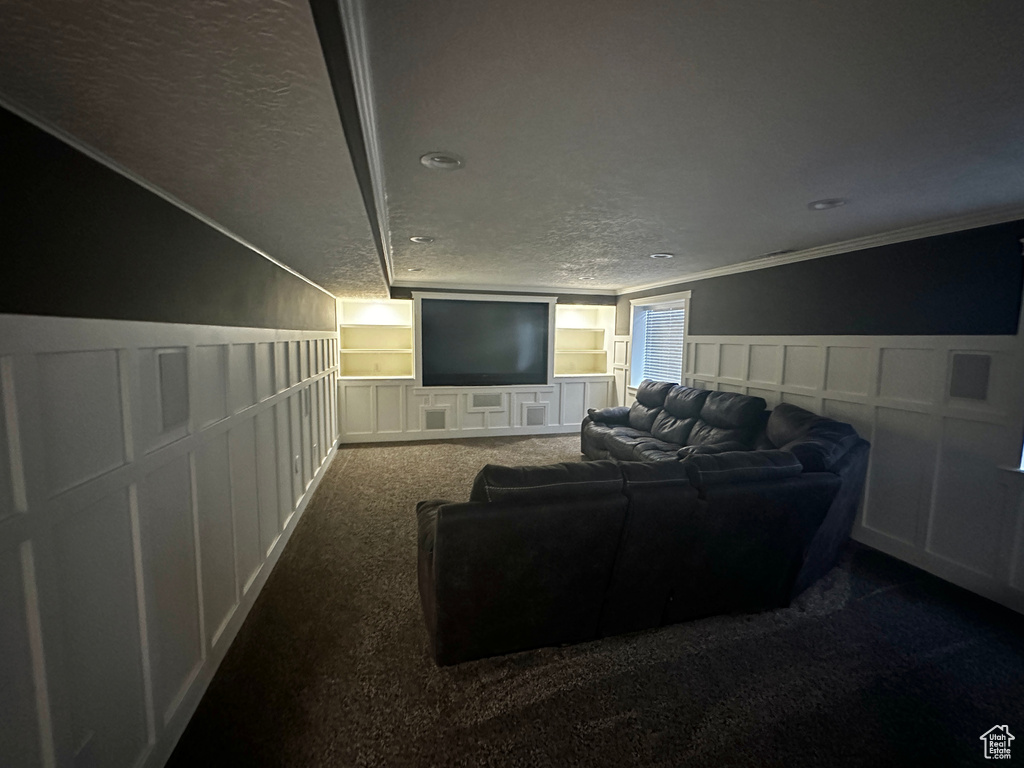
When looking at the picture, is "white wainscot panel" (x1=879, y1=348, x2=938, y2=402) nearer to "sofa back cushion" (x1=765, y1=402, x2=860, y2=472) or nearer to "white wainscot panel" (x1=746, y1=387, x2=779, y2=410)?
"sofa back cushion" (x1=765, y1=402, x2=860, y2=472)

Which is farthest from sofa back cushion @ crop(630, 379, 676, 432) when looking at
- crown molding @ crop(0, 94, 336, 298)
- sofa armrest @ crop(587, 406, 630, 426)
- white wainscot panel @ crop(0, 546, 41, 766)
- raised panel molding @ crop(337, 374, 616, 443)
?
white wainscot panel @ crop(0, 546, 41, 766)

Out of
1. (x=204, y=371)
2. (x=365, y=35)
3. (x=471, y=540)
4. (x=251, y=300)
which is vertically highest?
(x=365, y=35)

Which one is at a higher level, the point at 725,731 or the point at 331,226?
the point at 331,226

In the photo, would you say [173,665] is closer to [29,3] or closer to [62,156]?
[62,156]

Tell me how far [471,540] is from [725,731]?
4.00ft

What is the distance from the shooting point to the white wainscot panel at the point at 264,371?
234 centimetres

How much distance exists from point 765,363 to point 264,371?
167 inches

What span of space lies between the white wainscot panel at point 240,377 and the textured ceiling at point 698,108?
110 centimetres

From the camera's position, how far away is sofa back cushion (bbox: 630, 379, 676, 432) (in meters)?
4.79

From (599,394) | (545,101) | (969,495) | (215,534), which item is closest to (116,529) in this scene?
(215,534)

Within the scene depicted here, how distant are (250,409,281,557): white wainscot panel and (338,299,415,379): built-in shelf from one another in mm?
3420

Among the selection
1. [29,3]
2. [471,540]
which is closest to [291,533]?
[471,540]

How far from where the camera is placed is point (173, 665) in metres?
1.51

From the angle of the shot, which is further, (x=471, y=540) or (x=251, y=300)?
(x=251, y=300)
